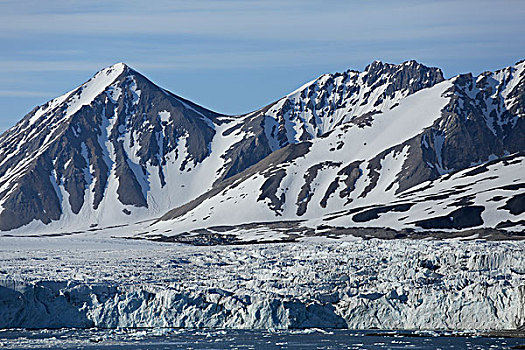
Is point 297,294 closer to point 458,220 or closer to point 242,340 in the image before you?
point 242,340

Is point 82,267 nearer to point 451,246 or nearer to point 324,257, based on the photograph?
point 324,257

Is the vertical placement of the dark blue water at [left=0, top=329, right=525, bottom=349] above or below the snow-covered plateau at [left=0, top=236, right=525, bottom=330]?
below

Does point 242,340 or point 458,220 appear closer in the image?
point 242,340

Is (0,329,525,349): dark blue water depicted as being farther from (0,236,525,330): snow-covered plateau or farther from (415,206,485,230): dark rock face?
(415,206,485,230): dark rock face

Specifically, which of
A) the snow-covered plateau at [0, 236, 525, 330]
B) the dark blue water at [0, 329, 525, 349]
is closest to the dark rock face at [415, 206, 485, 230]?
the snow-covered plateau at [0, 236, 525, 330]

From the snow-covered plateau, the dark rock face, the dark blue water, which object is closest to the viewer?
the dark blue water

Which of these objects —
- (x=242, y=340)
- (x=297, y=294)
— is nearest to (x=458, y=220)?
(x=297, y=294)
